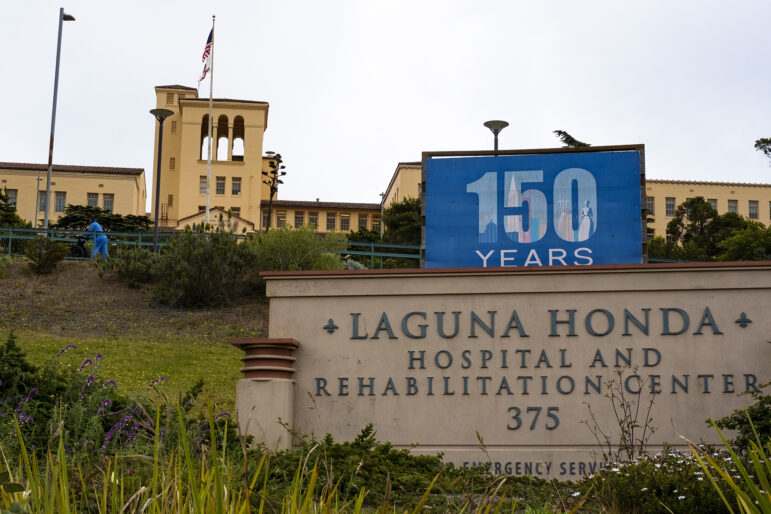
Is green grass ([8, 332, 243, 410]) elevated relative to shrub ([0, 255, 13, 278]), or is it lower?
lower

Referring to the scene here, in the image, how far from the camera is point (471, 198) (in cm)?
1331

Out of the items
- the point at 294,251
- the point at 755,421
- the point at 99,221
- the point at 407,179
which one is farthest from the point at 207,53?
the point at 755,421

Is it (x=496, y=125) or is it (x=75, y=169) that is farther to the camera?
(x=75, y=169)

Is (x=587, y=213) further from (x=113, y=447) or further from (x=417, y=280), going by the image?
(x=113, y=447)

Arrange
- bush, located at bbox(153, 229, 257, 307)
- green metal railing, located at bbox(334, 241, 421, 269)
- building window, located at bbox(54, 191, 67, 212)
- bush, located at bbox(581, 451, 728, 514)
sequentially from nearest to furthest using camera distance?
1. bush, located at bbox(581, 451, 728, 514)
2. bush, located at bbox(153, 229, 257, 307)
3. green metal railing, located at bbox(334, 241, 421, 269)
4. building window, located at bbox(54, 191, 67, 212)

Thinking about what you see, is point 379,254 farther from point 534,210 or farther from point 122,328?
point 534,210

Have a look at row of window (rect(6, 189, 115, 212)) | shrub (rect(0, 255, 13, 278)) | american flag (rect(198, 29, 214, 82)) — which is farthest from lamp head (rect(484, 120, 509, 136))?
row of window (rect(6, 189, 115, 212))

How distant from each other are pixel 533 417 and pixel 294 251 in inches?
798

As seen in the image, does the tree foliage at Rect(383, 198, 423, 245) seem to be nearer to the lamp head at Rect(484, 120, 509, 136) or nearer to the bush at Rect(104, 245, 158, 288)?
the bush at Rect(104, 245, 158, 288)

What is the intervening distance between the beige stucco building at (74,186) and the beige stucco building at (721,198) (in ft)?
165

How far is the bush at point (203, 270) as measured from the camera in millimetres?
26219

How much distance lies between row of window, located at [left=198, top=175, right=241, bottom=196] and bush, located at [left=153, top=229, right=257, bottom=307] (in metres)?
57.8

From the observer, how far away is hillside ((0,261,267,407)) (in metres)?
18.5

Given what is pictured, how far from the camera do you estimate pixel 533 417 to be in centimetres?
1008
